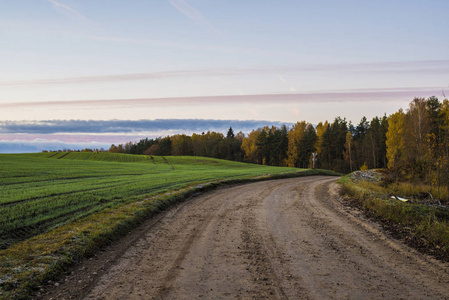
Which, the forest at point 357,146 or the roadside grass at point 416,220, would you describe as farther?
the forest at point 357,146

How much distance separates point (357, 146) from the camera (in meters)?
79.0

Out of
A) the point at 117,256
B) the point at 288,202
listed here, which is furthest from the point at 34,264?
the point at 288,202

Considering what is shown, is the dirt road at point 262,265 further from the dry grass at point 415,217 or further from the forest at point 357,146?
the forest at point 357,146

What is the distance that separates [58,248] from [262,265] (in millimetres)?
5141

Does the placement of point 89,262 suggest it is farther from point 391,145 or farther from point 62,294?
point 391,145

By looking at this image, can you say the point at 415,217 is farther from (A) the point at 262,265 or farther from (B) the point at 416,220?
(A) the point at 262,265

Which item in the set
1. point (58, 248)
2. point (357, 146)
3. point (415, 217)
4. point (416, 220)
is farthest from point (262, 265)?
point (357, 146)

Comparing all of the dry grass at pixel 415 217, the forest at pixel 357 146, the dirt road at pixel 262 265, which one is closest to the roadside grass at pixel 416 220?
the dry grass at pixel 415 217

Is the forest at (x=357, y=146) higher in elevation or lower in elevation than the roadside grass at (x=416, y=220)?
higher

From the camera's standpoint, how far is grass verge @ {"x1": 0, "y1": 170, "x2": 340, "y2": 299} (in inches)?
219

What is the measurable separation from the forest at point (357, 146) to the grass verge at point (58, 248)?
1734cm

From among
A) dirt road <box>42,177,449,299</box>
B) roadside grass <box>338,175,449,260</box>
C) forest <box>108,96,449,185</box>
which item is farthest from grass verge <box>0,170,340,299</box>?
forest <box>108,96,449,185</box>

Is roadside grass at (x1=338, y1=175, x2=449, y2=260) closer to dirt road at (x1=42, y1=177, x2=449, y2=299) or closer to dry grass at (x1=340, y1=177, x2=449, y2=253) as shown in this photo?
dry grass at (x1=340, y1=177, x2=449, y2=253)

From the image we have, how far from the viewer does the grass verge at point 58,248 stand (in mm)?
5558
